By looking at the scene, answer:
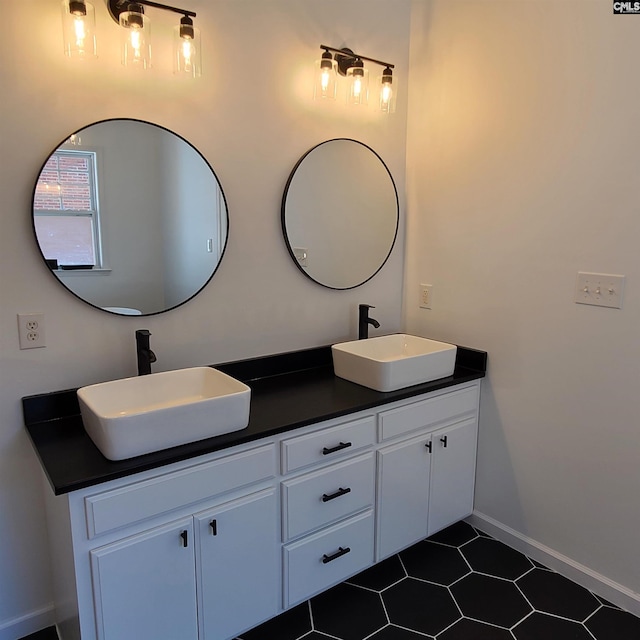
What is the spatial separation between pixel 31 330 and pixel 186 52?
1103 mm

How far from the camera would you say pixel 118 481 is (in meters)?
1.41

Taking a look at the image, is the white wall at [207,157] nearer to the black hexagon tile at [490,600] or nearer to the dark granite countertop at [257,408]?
the dark granite countertop at [257,408]

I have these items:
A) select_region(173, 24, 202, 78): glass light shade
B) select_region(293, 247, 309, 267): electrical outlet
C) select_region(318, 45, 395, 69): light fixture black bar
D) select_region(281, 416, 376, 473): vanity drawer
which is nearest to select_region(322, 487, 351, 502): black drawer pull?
select_region(281, 416, 376, 473): vanity drawer

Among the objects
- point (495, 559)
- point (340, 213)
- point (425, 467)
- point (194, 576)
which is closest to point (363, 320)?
point (340, 213)

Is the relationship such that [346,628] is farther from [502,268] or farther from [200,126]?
[200,126]

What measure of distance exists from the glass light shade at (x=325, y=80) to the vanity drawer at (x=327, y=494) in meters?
1.52

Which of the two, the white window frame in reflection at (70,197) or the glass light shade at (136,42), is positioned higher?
the glass light shade at (136,42)

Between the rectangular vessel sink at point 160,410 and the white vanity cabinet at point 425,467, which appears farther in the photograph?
the white vanity cabinet at point 425,467

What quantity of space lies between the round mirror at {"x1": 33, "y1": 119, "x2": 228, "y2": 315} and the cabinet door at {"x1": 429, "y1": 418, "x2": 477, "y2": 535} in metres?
1.26

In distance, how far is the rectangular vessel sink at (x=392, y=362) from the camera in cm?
205

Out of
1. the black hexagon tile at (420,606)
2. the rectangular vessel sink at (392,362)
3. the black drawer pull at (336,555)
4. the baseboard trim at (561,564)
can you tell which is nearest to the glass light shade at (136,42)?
the rectangular vessel sink at (392,362)

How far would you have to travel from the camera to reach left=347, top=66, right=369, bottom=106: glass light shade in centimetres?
226

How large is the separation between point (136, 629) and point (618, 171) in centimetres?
219

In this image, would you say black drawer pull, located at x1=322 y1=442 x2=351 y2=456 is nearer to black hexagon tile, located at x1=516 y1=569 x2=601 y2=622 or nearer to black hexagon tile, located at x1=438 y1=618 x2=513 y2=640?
black hexagon tile, located at x1=438 y1=618 x2=513 y2=640
